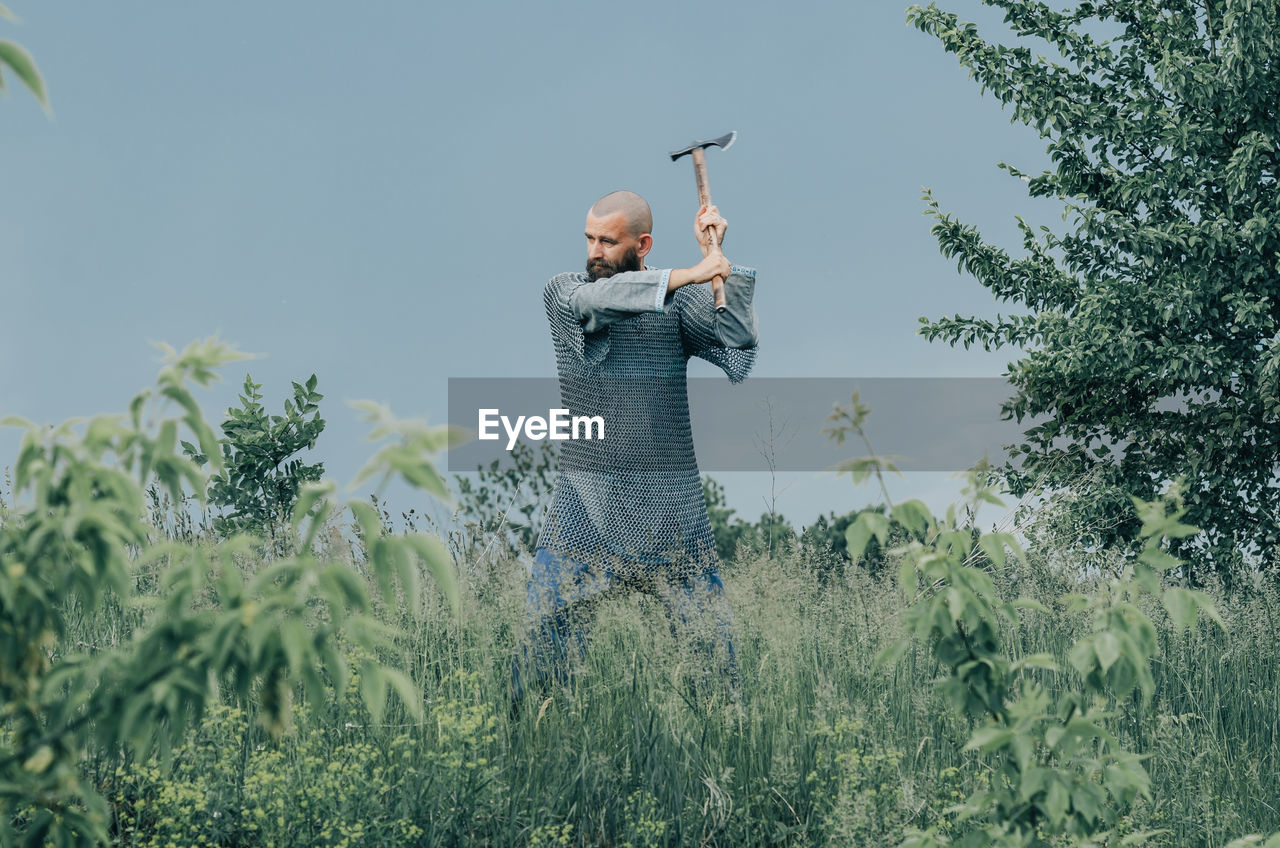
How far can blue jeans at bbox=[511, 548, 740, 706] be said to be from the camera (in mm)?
4672

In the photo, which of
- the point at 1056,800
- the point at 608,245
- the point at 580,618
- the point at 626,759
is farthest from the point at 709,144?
the point at 1056,800

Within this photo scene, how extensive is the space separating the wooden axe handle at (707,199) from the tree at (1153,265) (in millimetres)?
4224

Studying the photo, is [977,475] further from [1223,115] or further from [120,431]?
[1223,115]

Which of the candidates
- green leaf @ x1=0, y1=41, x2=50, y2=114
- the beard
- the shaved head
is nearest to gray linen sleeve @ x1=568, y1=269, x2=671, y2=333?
the beard

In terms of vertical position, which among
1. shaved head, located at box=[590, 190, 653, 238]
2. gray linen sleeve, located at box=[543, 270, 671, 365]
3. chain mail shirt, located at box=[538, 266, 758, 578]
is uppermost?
shaved head, located at box=[590, 190, 653, 238]

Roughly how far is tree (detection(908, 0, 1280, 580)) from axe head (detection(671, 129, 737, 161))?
4.06 m

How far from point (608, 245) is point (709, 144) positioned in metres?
0.67

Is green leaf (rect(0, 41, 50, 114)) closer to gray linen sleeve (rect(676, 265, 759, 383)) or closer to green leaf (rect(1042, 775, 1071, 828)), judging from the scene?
green leaf (rect(1042, 775, 1071, 828))

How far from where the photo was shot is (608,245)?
4926 mm

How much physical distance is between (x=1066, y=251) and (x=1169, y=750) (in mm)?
4719

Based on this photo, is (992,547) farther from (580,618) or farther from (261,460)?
(261,460)

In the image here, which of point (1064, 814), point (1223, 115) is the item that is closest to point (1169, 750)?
point (1064, 814)

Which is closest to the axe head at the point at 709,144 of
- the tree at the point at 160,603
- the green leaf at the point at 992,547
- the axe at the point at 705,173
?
the axe at the point at 705,173

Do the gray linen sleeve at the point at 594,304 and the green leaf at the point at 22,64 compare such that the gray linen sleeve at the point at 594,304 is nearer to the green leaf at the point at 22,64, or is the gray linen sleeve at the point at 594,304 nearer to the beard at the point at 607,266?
the beard at the point at 607,266
